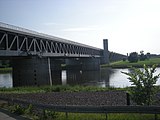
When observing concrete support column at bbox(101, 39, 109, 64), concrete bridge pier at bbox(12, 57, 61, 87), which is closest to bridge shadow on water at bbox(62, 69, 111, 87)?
concrete bridge pier at bbox(12, 57, 61, 87)

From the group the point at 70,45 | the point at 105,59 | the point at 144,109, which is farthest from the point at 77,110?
the point at 105,59

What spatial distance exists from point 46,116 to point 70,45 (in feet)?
250

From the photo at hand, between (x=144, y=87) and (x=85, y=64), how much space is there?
122278 millimetres

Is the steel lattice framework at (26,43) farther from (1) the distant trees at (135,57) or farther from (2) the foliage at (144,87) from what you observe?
(1) the distant trees at (135,57)

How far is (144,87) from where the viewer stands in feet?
42.6

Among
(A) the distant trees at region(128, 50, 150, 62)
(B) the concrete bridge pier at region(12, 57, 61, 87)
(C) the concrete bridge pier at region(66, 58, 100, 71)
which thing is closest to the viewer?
(B) the concrete bridge pier at region(12, 57, 61, 87)

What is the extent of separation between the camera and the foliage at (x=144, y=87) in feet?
42.4

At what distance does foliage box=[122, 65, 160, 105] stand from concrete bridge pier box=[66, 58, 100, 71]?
115021mm

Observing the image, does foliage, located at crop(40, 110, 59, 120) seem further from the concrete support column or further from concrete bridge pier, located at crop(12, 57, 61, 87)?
the concrete support column

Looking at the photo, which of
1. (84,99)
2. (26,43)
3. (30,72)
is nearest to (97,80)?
(30,72)

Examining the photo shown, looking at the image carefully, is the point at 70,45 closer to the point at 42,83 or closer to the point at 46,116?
the point at 42,83

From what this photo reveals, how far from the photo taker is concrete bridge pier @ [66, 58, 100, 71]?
429 ft

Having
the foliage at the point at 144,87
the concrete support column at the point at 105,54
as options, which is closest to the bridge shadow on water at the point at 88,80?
the foliage at the point at 144,87

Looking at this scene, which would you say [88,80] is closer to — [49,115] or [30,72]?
[30,72]
